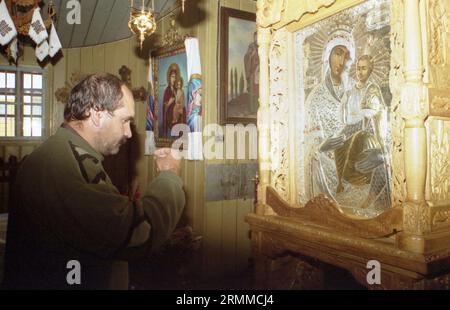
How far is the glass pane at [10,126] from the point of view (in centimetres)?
702

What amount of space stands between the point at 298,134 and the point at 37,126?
20.3 ft

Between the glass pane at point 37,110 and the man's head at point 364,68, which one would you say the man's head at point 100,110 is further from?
the glass pane at point 37,110

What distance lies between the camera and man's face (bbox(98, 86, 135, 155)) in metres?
2.04

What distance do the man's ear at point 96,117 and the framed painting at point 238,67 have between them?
114 inches

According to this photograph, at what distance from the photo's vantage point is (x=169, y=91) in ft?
17.9

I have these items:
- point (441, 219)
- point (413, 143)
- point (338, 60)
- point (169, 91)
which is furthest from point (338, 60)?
point (169, 91)

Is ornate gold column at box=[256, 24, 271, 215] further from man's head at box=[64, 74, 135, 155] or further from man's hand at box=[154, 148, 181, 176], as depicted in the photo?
man's head at box=[64, 74, 135, 155]

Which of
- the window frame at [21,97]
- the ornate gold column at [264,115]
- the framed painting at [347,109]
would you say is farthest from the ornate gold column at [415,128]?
the window frame at [21,97]

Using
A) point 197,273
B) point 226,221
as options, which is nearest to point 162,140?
point 226,221

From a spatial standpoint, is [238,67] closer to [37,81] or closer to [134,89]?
[134,89]

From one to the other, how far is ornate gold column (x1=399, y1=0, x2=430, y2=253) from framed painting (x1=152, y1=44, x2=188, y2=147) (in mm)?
3570

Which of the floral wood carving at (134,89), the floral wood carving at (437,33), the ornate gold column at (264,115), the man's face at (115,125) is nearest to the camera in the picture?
the floral wood carving at (437,33)

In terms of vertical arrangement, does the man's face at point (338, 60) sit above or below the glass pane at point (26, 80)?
below
